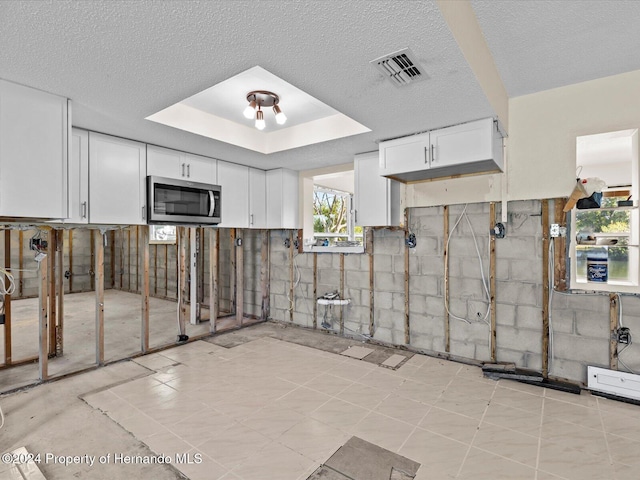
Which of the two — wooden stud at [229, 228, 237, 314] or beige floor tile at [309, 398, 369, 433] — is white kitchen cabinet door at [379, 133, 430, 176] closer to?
beige floor tile at [309, 398, 369, 433]

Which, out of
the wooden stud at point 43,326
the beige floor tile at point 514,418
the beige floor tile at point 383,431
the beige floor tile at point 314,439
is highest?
the wooden stud at point 43,326

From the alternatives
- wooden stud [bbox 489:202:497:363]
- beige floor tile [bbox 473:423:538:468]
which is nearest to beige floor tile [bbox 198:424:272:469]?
beige floor tile [bbox 473:423:538:468]

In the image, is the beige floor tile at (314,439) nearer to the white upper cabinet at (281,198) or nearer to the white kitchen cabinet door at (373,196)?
the white kitchen cabinet door at (373,196)

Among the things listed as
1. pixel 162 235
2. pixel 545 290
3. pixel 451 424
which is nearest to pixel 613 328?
pixel 545 290

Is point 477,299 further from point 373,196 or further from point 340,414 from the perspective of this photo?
point 340,414

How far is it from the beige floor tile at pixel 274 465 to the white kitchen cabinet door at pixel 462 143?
8.37 feet

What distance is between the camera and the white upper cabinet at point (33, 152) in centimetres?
201

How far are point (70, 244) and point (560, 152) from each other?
10.0 metres

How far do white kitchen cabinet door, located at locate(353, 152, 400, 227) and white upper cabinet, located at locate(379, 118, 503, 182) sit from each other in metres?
0.45

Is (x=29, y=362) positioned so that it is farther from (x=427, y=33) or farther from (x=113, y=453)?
(x=427, y=33)

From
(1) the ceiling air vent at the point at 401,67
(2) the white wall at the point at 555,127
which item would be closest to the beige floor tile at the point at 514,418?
(2) the white wall at the point at 555,127

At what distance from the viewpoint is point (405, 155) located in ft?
10.2

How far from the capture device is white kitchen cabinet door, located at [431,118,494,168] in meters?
2.66

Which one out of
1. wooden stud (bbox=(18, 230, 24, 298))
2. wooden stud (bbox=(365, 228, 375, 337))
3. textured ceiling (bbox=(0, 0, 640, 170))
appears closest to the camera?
textured ceiling (bbox=(0, 0, 640, 170))
